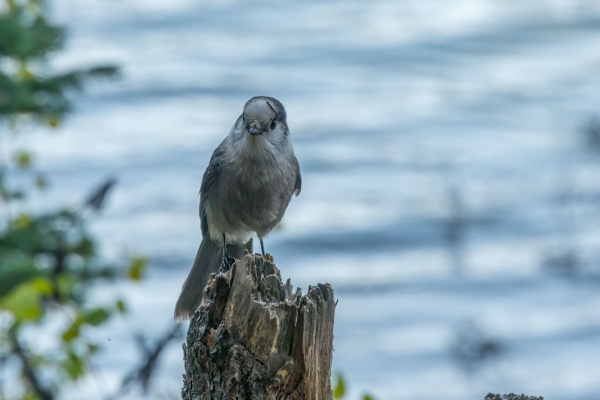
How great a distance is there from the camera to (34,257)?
20.1 ft

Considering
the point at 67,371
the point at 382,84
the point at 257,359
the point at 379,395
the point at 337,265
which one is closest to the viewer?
the point at 257,359

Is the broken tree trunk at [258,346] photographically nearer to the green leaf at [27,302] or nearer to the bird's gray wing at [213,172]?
the green leaf at [27,302]

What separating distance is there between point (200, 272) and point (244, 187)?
1.65 feet

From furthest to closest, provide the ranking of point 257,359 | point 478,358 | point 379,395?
point 478,358, point 379,395, point 257,359

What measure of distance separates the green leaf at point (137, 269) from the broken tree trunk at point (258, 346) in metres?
2.32

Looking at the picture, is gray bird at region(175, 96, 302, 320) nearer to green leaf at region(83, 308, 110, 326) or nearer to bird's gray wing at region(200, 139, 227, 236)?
bird's gray wing at region(200, 139, 227, 236)

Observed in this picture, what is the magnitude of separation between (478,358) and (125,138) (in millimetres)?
4838

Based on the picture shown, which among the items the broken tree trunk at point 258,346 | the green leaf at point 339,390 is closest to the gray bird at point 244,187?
the green leaf at point 339,390

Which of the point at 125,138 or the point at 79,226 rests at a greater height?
the point at 125,138

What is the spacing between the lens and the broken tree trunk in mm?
3580

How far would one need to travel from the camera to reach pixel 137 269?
5.96 metres

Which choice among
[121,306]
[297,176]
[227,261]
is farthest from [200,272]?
[297,176]

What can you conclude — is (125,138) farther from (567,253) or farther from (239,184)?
(239,184)

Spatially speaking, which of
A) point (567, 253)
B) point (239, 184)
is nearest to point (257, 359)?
point (239, 184)
